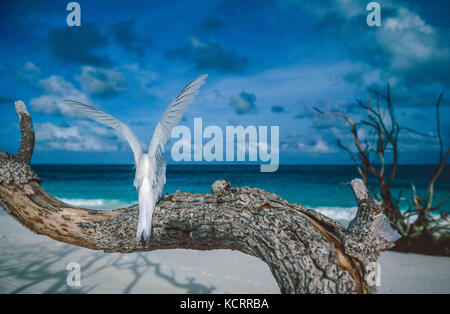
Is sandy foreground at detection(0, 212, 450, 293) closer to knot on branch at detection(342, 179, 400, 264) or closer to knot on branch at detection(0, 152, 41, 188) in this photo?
knot on branch at detection(0, 152, 41, 188)

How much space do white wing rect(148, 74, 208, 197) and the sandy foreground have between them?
9.22 ft

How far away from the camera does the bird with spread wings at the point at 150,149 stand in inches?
78.0

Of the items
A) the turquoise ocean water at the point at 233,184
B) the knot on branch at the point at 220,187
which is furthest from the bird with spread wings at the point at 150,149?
the turquoise ocean water at the point at 233,184

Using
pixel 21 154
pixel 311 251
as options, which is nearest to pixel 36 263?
pixel 21 154

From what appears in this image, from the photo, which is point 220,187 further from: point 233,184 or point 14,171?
point 233,184

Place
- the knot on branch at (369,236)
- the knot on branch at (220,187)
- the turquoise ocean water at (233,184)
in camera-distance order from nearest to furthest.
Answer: the knot on branch at (369,236)
the knot on branch at (220,187)
the turquoise ocean water at (233,184)

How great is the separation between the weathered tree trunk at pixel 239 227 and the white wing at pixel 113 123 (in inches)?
16.9

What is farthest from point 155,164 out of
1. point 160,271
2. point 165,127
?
point 160,271

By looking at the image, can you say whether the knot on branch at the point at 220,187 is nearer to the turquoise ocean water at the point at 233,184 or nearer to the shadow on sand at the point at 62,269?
the shadow on sand at the point at 62,269

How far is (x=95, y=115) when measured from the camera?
2158 millimetres

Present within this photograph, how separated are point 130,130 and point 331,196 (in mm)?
17284

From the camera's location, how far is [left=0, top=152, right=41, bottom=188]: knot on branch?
7.17 feet

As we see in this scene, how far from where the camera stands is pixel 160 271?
5000mm

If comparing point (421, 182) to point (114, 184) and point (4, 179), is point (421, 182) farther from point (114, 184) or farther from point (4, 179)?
point (4, 179)
